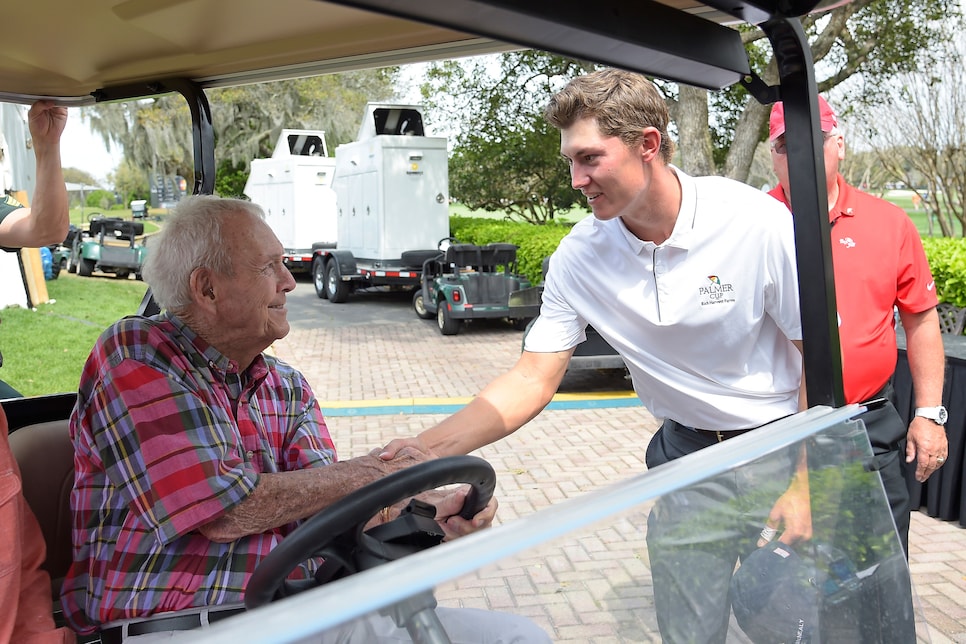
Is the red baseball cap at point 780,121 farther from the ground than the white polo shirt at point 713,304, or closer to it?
farther from the ground

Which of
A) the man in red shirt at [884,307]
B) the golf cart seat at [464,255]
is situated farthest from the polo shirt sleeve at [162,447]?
the golf cart seat at [464,255]

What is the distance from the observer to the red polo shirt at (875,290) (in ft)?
9.62

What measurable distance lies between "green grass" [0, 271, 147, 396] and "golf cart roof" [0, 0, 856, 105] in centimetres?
455

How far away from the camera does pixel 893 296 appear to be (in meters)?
3.00

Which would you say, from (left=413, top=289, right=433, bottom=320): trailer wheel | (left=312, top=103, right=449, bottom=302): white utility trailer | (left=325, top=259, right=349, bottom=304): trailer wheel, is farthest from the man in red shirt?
(left=325, top=259, right=349, bottom=304): trailer wheel

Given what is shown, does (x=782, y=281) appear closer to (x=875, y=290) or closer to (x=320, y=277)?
(x=875, y=290)

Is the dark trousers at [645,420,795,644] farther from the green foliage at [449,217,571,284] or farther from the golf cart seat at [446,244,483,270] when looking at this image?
the green foliage at [449,217,571,284]

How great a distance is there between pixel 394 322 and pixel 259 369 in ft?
38.7

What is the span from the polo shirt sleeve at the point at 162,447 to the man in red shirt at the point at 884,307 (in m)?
1.96

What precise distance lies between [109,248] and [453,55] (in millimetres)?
19554

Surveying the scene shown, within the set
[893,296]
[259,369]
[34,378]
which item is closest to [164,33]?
[259,369]

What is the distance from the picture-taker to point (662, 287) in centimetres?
238

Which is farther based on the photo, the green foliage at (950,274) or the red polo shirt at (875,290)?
the green foliage at (950,274)

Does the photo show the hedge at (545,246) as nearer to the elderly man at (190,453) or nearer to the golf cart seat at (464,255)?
the golf cart seat at (464,255)
